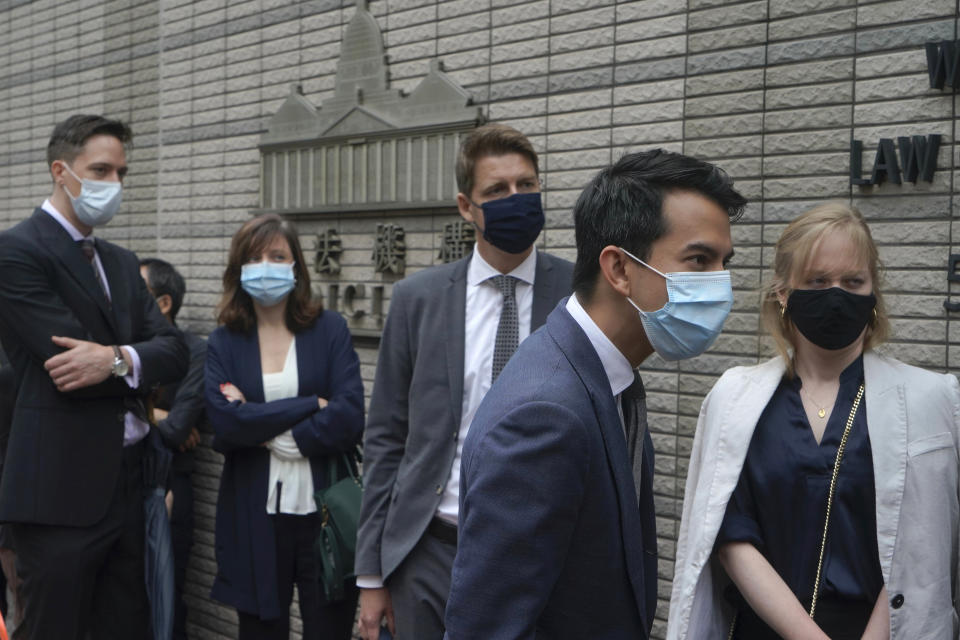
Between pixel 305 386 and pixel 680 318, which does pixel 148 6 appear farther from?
pixel 680 318

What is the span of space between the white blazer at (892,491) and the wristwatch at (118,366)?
7.30 ft

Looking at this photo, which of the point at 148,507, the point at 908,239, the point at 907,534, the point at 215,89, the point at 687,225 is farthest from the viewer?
the point at 215,89

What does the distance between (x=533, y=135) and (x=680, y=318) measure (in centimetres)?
240

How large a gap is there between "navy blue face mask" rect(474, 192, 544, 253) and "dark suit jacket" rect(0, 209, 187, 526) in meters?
1.64

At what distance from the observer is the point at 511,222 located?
305 centimetres

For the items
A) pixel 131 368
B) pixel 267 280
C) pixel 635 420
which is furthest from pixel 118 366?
pixel 635 420

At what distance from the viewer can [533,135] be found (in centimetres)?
421

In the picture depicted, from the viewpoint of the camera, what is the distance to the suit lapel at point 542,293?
Answer: 10.0 feet

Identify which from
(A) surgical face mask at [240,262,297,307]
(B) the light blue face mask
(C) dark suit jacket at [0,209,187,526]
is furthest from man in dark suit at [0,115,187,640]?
(B) the light blue face mask

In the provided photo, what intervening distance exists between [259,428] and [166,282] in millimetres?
2014

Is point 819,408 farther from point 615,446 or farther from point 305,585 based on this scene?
point 305,585

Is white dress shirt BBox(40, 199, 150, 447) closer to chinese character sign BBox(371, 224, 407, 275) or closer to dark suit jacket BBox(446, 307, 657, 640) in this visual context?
chinese character sign BBox(371, 224, 407, 275)

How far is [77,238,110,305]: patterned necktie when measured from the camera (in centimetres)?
396

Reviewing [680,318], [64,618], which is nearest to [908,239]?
[680,318]
